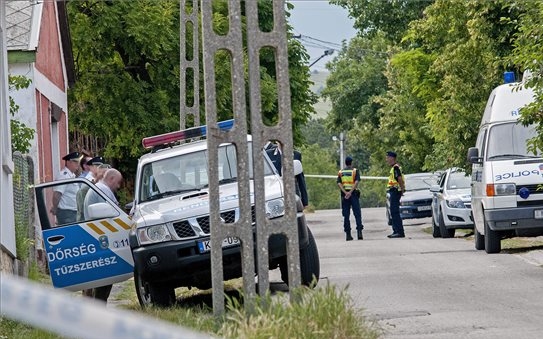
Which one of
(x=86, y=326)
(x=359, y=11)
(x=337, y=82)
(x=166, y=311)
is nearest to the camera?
(x=86, y=326)

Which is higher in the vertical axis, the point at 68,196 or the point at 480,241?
the point at 68,196

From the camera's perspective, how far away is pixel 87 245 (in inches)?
511

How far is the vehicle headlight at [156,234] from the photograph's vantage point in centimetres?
1260

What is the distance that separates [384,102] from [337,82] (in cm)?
2212

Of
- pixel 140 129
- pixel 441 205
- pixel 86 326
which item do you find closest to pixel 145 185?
pixel 86 326

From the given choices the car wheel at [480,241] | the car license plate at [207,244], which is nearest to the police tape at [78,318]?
the car license plate at [207,244]

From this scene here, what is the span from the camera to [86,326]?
7.50 ft

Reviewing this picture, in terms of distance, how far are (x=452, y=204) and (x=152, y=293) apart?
1588 cm

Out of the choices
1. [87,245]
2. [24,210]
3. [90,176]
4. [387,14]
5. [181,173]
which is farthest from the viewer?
[387,14]

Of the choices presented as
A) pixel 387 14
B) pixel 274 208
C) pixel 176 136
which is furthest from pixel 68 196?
pixel 387 14

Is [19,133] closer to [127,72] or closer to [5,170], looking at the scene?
[5,170]

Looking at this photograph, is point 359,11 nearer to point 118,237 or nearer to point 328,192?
point 118,237

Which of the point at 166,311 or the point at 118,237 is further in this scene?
the point at 118,237

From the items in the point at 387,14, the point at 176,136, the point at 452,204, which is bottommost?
the point at 452,204
